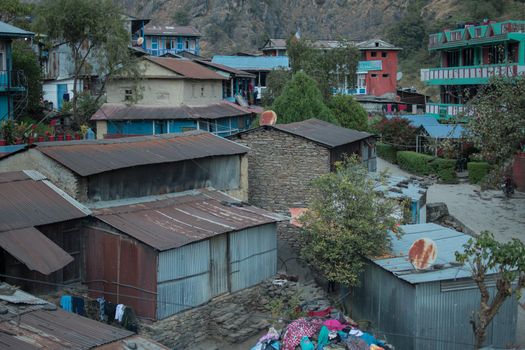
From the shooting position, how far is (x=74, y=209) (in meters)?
18.1

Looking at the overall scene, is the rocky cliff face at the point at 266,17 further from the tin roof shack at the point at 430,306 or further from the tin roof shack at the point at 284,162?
the tin roof shack at the point at 430,306

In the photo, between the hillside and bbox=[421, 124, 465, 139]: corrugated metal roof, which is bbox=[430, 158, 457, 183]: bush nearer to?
bbox=[421, 124, 465, 139]: corrugated metal roof

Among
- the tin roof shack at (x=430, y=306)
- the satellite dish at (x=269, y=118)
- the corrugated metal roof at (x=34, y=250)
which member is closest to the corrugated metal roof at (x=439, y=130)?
the satellite dish at (x=269, y=118)

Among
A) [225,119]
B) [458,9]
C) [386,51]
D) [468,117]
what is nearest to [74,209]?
[468,117]

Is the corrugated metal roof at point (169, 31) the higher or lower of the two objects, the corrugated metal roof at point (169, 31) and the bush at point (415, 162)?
the higher

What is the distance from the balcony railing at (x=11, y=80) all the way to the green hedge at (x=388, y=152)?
2680 centimetres

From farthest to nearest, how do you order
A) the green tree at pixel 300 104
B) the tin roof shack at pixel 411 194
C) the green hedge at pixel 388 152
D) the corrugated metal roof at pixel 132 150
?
the green hedge at pixel 388 152
the green tree at pixel 300 104
the tin roof shack at pixel 411 194
the corrugated metal roof at pixel 132 150

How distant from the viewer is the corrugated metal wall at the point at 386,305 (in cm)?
1778

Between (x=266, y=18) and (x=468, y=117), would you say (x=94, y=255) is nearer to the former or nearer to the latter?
(x=468, y=117)

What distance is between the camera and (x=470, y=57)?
50375 mm

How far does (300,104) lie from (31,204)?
22.6m

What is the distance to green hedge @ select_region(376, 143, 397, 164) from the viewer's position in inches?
1980

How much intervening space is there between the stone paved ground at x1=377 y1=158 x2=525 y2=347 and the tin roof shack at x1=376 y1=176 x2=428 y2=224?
1.21m

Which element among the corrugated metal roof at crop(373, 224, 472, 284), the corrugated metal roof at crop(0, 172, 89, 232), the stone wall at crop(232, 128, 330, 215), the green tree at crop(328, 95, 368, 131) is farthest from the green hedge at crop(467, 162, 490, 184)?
the corrugated metal roof at crop(0, 172, 89, 232)
